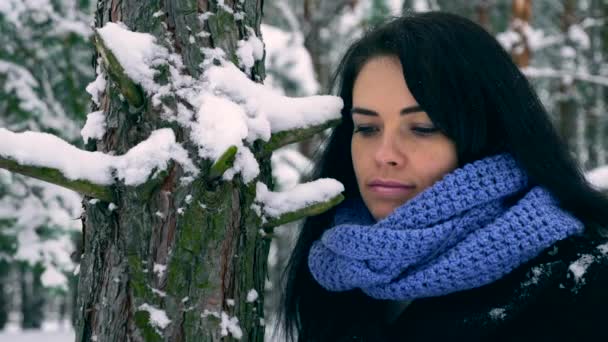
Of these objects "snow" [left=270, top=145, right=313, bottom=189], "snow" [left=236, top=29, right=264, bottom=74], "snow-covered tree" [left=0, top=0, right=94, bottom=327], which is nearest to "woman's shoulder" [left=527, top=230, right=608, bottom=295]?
"snow" [left=236, top=29, right=264, bottom=74]

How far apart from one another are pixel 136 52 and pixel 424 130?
846 mm

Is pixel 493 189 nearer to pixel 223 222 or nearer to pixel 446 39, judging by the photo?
pixel 446 39

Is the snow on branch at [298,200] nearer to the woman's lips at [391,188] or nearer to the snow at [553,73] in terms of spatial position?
the woman's lips at [391,188]

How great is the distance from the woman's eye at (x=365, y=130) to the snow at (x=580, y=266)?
68 centimetres

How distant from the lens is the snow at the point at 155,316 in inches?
53.3

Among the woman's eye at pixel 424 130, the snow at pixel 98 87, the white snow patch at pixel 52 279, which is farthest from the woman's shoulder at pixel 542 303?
the white snow patch at pixel 52 279

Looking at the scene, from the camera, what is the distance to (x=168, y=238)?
1.37 meters

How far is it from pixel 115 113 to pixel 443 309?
1019 millimetres

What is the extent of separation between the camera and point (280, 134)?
145 cm

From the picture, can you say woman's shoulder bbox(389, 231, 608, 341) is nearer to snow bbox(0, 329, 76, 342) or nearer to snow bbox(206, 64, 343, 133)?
snow bbox(206, 64, 343, 133)

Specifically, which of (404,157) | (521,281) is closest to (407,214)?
(404,157)

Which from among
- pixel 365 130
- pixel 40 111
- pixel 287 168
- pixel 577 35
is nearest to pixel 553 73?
pixel 577 35

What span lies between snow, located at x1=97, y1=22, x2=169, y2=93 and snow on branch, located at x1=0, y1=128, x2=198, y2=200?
129mm

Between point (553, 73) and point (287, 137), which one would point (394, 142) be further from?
point (553, 73)
